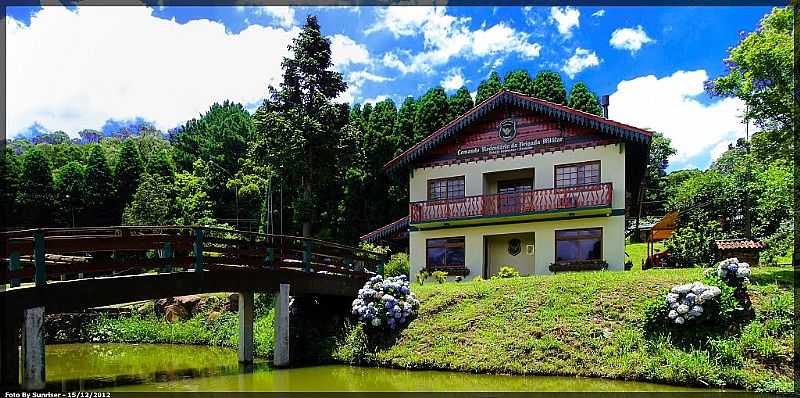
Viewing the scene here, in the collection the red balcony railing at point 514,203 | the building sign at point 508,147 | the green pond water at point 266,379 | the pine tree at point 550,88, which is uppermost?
the pine tree at point 550,88

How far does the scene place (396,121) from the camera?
37.6m

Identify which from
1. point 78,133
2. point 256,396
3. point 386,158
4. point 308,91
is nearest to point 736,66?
point 256,396

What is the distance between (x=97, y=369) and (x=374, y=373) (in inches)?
280

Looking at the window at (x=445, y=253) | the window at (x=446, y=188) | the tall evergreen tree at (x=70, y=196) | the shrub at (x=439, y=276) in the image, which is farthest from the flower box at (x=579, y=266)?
the tall evergreen tree at (x=70, y=196)

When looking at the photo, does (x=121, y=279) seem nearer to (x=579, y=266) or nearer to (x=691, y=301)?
(x=691, y=301)

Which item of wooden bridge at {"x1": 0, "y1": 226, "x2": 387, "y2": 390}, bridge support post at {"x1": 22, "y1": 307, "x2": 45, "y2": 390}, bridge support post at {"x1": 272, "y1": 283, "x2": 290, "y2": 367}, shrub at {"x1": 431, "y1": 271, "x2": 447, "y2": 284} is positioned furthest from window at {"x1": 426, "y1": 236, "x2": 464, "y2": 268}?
bridge support post at {"x1": 22, "y1": 307, "x2": 45, "y2": 390}

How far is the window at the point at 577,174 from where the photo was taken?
23.9 meters

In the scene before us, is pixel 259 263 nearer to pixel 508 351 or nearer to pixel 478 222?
pixel 508 351

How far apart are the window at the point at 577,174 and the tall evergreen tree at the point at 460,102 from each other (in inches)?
497

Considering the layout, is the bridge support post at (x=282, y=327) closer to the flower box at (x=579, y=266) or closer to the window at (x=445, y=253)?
the window at (x=445, y=253)

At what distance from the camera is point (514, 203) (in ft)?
79.4

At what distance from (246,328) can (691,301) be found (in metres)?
10.5

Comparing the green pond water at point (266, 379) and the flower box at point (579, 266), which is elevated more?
the flower box at point (579, 266)

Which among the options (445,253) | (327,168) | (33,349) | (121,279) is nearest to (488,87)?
(327,168)
